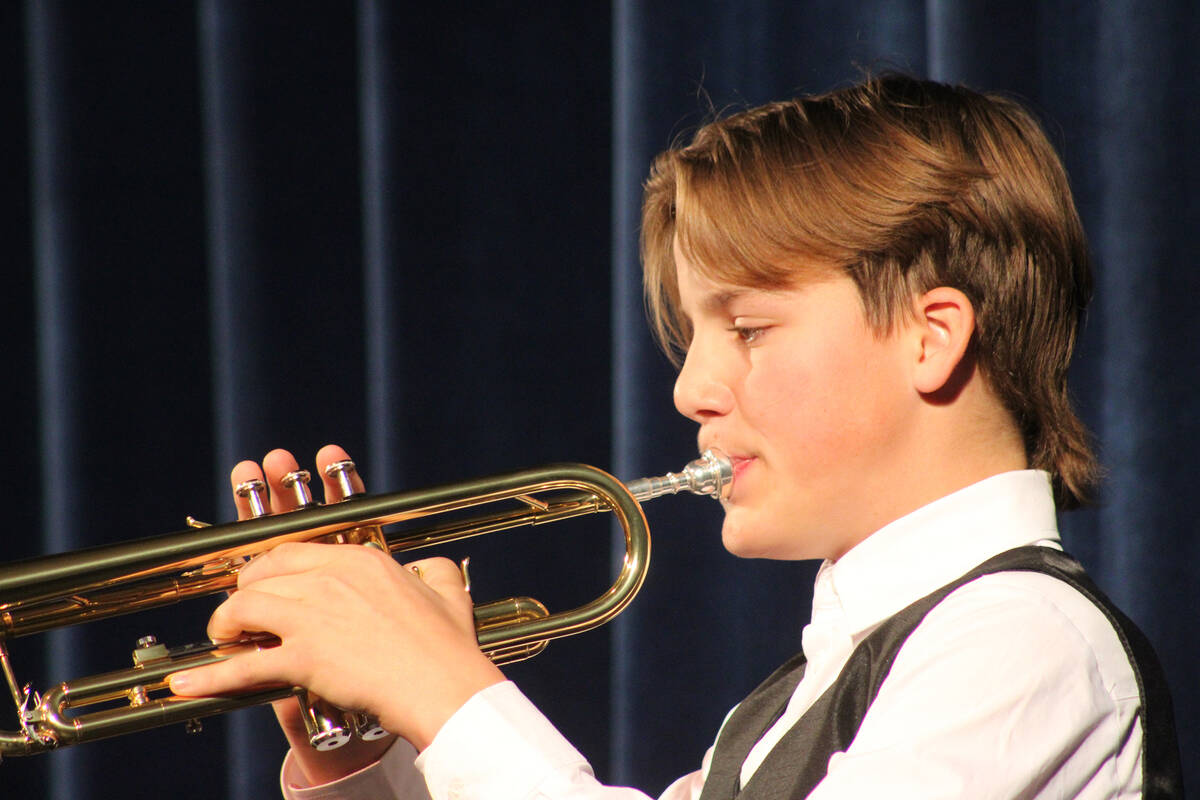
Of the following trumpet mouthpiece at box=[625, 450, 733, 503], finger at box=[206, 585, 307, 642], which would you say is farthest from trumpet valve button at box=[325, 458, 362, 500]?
trumpet mouthpiece at box=[625, 450, 733, 503]

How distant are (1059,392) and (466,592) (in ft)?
1.29

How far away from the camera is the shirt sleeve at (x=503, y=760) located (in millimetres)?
564

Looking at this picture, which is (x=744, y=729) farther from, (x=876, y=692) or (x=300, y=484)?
(x=300, y=484)

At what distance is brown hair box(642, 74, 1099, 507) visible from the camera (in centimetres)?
67

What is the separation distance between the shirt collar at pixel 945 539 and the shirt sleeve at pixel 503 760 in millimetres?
191

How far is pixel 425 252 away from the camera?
1.30 metres

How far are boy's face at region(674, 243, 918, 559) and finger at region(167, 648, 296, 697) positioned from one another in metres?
0.27

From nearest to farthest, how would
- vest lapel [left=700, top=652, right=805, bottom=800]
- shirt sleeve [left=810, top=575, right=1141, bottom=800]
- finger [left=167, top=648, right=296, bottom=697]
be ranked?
shirt sleeve [left=810, top=575, right=1141, bottom=800]
finger [left=167, top=648, right=296, bottom=697]
vest lapel [left=700, top=652, right=805, bottom=800]

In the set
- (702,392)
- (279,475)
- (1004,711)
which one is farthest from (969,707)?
(279,475)

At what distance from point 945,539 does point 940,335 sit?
0.12 metres

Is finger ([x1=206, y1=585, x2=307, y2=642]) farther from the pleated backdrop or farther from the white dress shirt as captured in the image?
the pleated backdrop

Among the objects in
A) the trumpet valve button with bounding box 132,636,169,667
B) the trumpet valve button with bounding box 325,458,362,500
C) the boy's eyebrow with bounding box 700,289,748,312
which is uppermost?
the boy's eyebrow with bounding box 700,289,748,312

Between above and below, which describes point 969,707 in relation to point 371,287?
below

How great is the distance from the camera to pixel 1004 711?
0.52 metres
